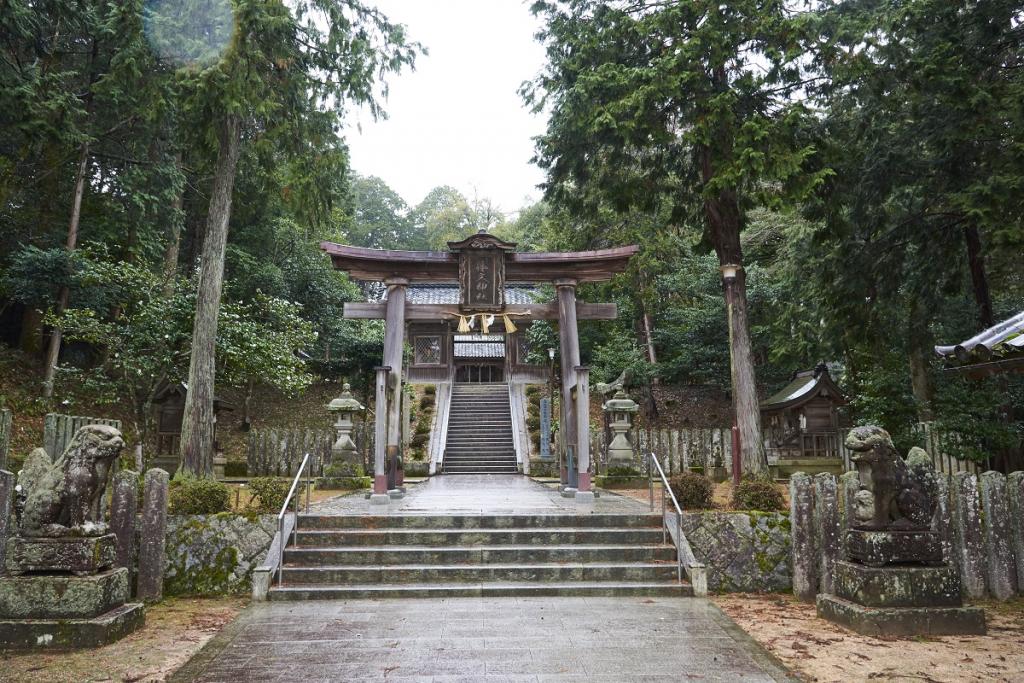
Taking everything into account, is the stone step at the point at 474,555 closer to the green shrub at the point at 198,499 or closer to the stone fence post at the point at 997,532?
the green shrub at the point at 198,499

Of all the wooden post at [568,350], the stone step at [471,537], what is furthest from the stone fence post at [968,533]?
the wooden post at [568,350]

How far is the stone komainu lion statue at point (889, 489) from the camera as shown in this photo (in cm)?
597

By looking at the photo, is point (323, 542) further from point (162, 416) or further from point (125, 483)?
point (162, 416)

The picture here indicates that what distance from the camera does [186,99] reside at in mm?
12477

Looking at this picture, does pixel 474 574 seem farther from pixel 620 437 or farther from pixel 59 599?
pixel 620 437

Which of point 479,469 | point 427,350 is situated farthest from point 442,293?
point 479,469

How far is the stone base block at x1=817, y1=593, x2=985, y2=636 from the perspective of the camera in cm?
558

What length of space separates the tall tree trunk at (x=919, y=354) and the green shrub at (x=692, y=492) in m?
7.15

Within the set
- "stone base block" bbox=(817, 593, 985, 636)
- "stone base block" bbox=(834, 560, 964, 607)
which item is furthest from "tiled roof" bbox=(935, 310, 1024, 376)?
"stone base block" bbox=(817, 593, 985, 636)

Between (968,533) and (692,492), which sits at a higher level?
(692,492)

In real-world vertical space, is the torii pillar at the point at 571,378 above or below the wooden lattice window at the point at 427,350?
below

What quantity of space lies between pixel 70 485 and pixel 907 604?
7.13 meters

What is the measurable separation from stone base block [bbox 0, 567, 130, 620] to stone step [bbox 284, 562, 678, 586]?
6.73ft

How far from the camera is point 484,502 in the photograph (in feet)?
33.0
